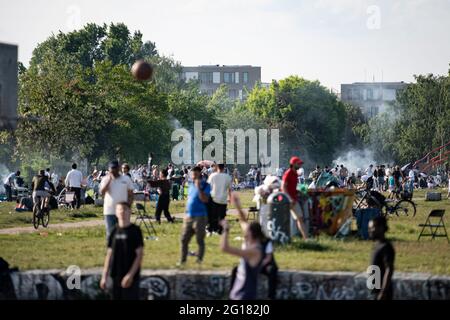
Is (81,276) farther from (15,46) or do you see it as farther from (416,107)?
(416,107)

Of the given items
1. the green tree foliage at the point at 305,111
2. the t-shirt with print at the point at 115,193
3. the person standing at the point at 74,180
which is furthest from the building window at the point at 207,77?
the t-shirt with print at the point at 115,193

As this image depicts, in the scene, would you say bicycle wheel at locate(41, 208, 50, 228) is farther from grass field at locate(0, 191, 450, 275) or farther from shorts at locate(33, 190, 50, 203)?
grass field at locate(0, 191, 450, 275)

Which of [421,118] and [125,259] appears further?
[421,118]

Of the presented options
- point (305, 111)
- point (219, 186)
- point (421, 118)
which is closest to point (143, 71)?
point (219, 186)

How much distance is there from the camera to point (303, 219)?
21469 mm

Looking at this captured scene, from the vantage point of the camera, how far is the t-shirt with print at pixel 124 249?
1255 centimetres

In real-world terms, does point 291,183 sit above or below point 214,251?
above

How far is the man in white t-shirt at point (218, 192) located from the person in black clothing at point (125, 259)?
10.1 metres

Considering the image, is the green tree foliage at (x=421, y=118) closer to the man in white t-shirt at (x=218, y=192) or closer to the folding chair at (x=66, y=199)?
the folding chair at (x=66, y=199)

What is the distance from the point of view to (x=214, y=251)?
62.7 ft

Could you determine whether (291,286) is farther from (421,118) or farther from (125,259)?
(421,118)

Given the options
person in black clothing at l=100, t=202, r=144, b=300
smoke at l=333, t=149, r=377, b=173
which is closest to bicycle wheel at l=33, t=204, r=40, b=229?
person in black clothing at l=100, t=202, r=144, b=300

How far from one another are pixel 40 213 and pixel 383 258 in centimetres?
1663

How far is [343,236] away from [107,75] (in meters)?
51.4
